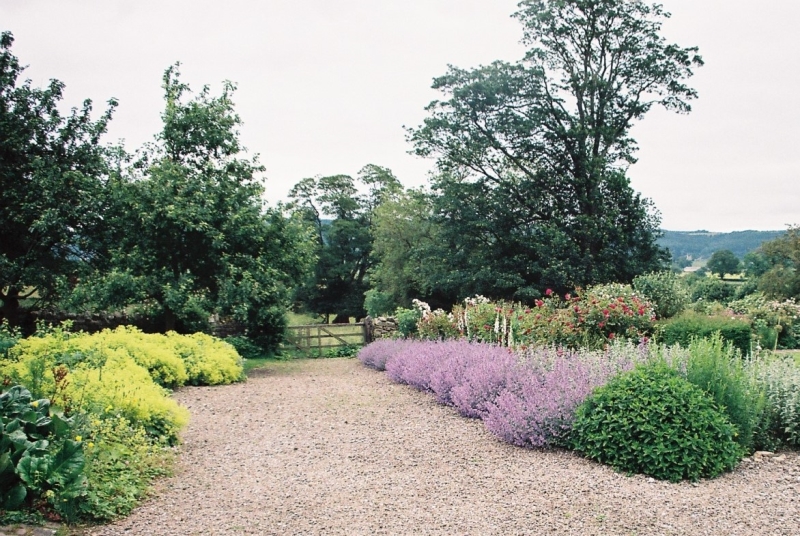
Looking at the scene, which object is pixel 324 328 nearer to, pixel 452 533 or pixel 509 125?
pixel 509 125

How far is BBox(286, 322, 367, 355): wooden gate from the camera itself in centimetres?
1777

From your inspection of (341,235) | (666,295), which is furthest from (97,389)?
(341,235)

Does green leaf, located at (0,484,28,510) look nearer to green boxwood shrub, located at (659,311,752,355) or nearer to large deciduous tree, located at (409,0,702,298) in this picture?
green boxwood shrub, located at (659,311,752,355)

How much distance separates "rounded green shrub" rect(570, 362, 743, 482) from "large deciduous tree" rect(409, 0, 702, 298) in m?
15.4

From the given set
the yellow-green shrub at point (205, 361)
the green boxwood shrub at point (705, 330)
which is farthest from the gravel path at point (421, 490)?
the green boxwood shrub at point (705, 330)

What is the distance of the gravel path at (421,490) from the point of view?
355 cm

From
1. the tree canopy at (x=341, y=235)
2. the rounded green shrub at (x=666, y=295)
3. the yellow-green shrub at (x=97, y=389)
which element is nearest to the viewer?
the yellow-green shrub at (x=97, y=389)

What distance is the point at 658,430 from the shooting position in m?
4.54

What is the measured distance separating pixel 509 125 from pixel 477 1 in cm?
1064

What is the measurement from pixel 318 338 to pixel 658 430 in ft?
46.7

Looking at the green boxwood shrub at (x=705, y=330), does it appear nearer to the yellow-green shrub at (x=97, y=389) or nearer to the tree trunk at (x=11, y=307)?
the yellow-green shrub at (x=97, y=389)

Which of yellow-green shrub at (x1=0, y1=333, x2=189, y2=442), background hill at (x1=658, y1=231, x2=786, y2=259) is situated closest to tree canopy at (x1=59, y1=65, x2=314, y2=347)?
yellow-green shrub at (x1=0, y1=333, x2=189, y2=442)

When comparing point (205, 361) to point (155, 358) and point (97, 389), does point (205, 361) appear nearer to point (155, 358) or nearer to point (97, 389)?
point (155, 358)

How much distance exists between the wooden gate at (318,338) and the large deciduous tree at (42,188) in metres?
6.57
